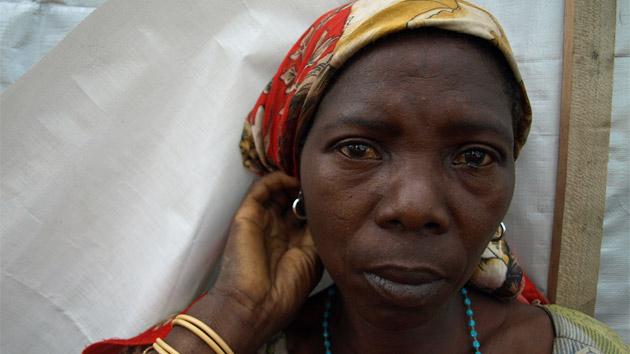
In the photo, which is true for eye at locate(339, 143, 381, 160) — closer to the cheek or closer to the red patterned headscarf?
the cheek

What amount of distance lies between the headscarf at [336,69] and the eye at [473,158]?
196mm

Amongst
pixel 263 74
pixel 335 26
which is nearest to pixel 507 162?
pixel 335 26

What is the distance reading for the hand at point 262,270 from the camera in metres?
1.09

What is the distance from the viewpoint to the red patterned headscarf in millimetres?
871

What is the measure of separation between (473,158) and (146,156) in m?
0.90

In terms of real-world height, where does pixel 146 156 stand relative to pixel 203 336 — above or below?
above

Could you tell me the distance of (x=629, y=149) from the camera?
1403 millimetres

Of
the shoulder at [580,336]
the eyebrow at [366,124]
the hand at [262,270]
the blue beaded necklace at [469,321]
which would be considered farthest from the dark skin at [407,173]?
the shoulder at [580,336]

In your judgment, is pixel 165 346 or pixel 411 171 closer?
pixel 411 171

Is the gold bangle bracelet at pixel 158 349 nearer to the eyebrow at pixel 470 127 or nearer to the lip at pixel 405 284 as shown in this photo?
the lip at pixel 405 284

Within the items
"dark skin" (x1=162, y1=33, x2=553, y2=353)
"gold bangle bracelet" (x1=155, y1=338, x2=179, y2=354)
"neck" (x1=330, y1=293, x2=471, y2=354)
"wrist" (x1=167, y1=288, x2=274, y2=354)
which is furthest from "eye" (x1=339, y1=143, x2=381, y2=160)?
"gold bangle bracelet" (x1=155, y1=338, x2=179, y2=354)

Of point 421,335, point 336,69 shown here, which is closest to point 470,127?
point 336,69

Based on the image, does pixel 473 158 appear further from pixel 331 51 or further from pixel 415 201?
pixel 331 51

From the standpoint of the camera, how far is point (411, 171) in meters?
0.84
